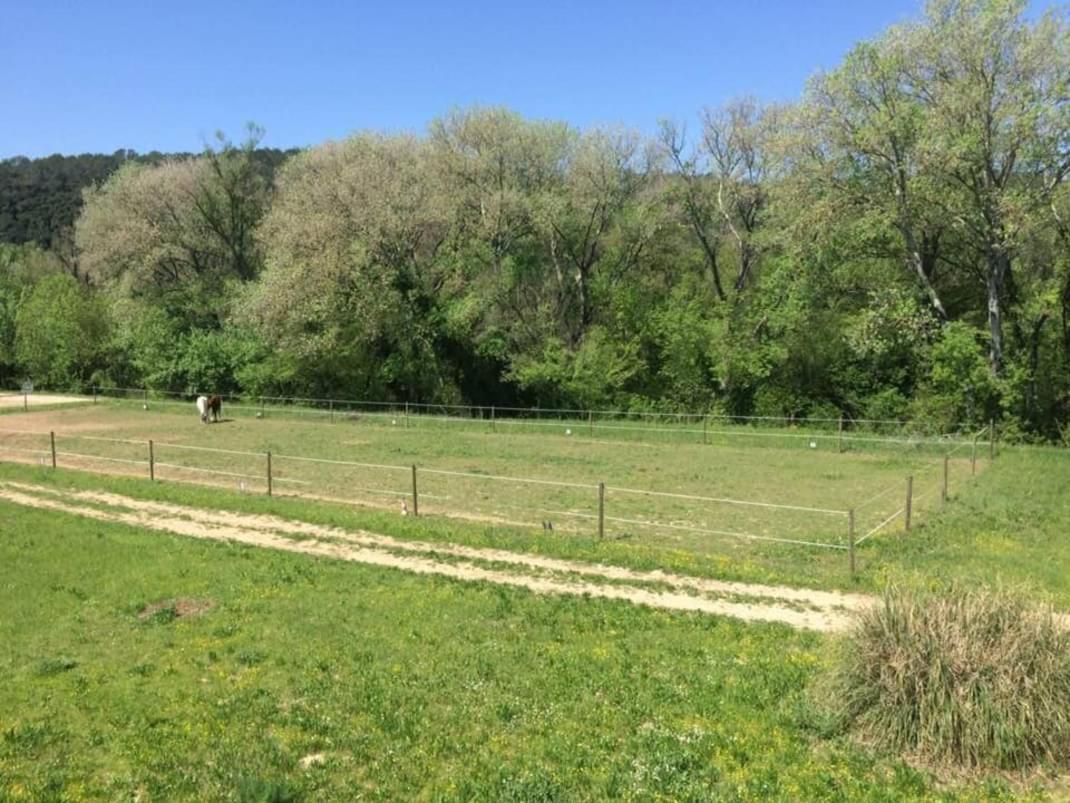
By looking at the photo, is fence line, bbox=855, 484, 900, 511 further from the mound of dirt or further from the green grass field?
the mound of dirt

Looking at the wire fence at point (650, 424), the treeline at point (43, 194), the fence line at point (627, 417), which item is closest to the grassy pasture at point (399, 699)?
the wire fence at point (650, 424)

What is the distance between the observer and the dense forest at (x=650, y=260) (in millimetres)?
30938

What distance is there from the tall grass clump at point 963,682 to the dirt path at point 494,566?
1.51 m

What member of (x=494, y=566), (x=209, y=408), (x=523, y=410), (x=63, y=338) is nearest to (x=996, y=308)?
(x=523, y=410)

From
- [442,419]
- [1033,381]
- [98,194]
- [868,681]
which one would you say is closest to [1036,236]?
[1033,381]

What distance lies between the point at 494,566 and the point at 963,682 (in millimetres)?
8672

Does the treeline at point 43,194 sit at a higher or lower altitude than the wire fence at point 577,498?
higher

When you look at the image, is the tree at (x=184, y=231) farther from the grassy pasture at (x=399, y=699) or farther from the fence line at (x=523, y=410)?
the grassy pasture at (x=399, y=699)

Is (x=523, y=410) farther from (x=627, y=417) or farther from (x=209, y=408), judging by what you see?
(x=209, y=408)

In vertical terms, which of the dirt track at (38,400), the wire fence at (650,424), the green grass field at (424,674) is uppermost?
the dirt track at (38,400)

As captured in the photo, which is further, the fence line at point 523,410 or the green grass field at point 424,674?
the fence line at point 523,410

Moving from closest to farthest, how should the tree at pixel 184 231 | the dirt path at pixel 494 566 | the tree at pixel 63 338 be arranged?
the dirt path at pixel 494 566 → the tree at pixel 184 231 → the tree at pixel 63 338

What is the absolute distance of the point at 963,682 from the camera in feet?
22.4

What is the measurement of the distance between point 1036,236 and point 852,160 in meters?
7.88
